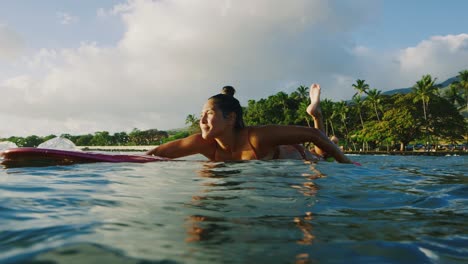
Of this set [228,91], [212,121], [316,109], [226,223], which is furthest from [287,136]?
[226,223]

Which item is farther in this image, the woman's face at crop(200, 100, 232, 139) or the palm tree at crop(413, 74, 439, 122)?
the palm tree at crop(413, 74, 439, 122)

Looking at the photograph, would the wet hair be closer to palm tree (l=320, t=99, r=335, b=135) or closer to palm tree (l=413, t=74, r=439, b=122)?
palm tree (l=413, t=74, r=439, b=122)

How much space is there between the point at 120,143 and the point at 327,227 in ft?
437

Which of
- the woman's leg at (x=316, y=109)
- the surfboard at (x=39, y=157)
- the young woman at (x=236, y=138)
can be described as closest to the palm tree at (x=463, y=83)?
the woman's leg at (x=316, y=109)

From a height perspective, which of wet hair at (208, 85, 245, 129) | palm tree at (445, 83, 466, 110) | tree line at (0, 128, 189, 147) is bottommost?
wet hair at (208, 85, 245, 129)

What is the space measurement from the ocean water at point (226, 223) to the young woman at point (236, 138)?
1.74 m

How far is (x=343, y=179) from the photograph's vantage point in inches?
151

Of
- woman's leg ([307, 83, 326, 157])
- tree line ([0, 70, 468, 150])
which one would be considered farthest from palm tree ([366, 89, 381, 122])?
woman's leg ([307, 83, 326, 157])

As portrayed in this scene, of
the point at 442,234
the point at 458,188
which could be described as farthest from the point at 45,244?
the point at 458,188

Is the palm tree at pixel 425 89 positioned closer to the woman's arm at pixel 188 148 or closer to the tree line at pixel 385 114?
the tree line at pixel 385 114

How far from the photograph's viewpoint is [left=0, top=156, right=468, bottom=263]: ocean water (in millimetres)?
1293

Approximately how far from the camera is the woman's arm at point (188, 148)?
5945mm

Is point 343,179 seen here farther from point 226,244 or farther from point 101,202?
point 226,244

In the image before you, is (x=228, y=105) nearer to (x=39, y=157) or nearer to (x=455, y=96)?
(x=39, y=157)
